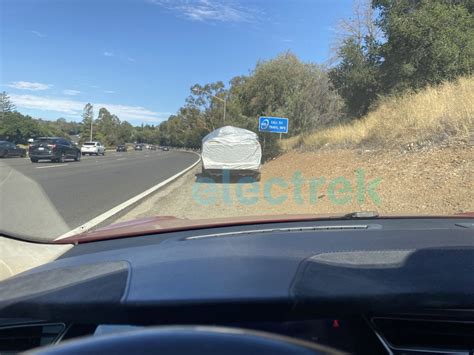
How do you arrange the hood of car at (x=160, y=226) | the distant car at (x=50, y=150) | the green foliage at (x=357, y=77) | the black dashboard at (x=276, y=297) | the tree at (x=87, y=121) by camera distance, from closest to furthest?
the black dashboard at (x=276, y=297) < the hood of car at (x=160, y=226) < the green foliage at (x=357, y=77) < the distant car at (x=50, y=150) < the tree at (x=87, y=121)

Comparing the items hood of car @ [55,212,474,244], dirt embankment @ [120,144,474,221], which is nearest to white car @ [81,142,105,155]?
dirt embankment @ [120,144,474,221]

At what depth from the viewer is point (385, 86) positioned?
2444cm

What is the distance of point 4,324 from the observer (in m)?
2.05

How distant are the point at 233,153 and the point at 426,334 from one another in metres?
19.0

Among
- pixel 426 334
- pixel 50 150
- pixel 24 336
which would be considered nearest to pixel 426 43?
pixel 426 334

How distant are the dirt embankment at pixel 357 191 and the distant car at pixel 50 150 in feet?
53.0

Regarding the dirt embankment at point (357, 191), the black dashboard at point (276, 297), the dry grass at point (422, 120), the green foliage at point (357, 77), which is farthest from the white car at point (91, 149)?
the black dashboard at point (276, 297)

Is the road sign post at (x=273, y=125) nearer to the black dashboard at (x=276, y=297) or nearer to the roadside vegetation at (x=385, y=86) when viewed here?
the roadside vegetation at (x=385, y=86)

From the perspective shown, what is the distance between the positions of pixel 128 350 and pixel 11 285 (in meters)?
1.35

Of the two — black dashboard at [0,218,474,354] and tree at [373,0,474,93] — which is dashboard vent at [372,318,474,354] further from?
tree at [373,0,474,93]

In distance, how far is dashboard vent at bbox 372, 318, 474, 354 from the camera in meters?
1.89

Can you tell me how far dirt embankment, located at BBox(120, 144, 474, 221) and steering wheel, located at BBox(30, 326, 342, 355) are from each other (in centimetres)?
894

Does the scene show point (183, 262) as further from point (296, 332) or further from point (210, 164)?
point (210, 164)

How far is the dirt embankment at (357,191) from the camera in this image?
10680mm
